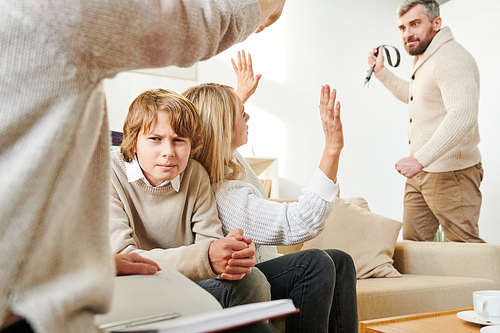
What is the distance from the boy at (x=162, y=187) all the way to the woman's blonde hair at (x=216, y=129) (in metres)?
0.09

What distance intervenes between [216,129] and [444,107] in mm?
1874

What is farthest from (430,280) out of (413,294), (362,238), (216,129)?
(216,129)

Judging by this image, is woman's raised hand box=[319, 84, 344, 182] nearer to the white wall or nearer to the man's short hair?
the man's short hair

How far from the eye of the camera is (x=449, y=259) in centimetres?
205

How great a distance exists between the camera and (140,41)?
429mm

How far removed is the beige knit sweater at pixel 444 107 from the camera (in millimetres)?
2455

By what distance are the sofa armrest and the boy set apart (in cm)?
133

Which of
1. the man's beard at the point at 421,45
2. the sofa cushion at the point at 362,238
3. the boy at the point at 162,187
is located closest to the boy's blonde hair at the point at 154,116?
the boy at the point at 162,187

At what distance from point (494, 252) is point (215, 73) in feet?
8.04

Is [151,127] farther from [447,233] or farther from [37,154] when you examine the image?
[447,233]

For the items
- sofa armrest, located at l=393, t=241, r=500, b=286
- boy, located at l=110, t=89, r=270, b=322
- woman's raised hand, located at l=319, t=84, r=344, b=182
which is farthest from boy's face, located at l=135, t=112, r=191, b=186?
sofa armrest, located at l=393, t=241, r=500, b=286

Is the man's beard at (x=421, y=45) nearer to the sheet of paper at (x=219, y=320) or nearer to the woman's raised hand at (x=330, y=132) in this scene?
the woman's raised hand at (x=330, y=132)

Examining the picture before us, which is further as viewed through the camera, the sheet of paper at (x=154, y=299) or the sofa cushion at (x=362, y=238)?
the sofa cushion at (x=362, y=238)

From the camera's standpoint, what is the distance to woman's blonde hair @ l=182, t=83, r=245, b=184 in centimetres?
126
